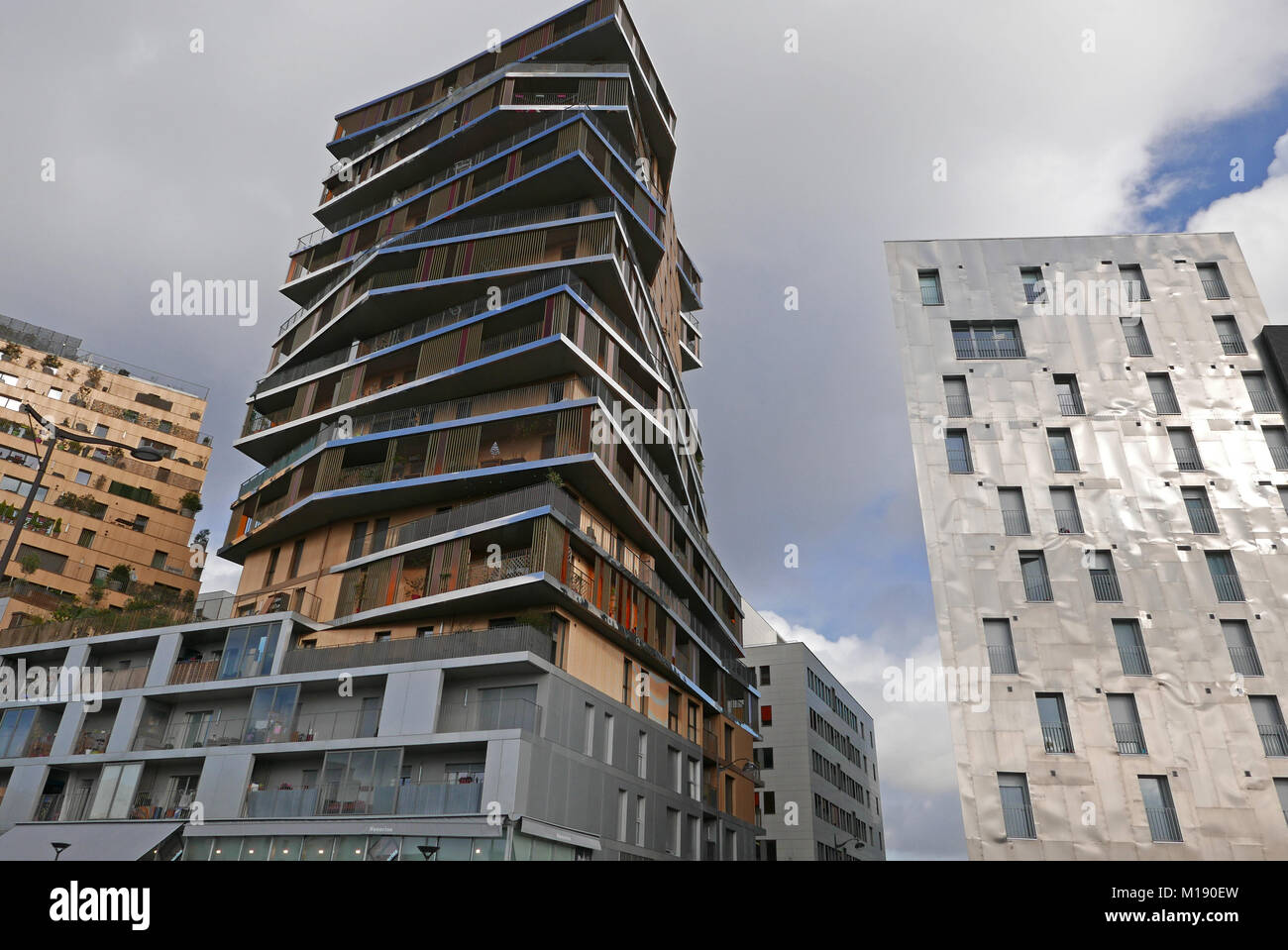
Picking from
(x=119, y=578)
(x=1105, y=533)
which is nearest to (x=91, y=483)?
(x=119, y=578)

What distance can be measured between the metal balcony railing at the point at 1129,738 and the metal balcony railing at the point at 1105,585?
4.12 m

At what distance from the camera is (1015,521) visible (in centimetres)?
3005

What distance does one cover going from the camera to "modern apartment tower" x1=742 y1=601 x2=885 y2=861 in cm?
6744

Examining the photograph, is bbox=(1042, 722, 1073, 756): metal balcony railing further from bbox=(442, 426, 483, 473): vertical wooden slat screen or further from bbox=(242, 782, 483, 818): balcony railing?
bbox=(442, 426, 483, 473): vertical wooden slat screen

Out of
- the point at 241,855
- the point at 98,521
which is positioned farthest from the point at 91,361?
the point at 241,855

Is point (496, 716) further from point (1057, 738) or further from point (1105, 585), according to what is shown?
point (1105, 585)

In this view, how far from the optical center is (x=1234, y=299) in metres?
33.1

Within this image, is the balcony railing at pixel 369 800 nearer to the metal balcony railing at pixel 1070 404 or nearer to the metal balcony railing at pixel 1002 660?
the metal balcony railing at pixel 1002 660

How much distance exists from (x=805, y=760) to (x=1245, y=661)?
4659 centimetres

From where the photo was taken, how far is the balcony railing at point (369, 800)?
84.5ft

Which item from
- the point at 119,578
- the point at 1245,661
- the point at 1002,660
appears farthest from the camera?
the point at 119,578

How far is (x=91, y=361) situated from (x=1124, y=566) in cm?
6980

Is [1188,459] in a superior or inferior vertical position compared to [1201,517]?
superior
